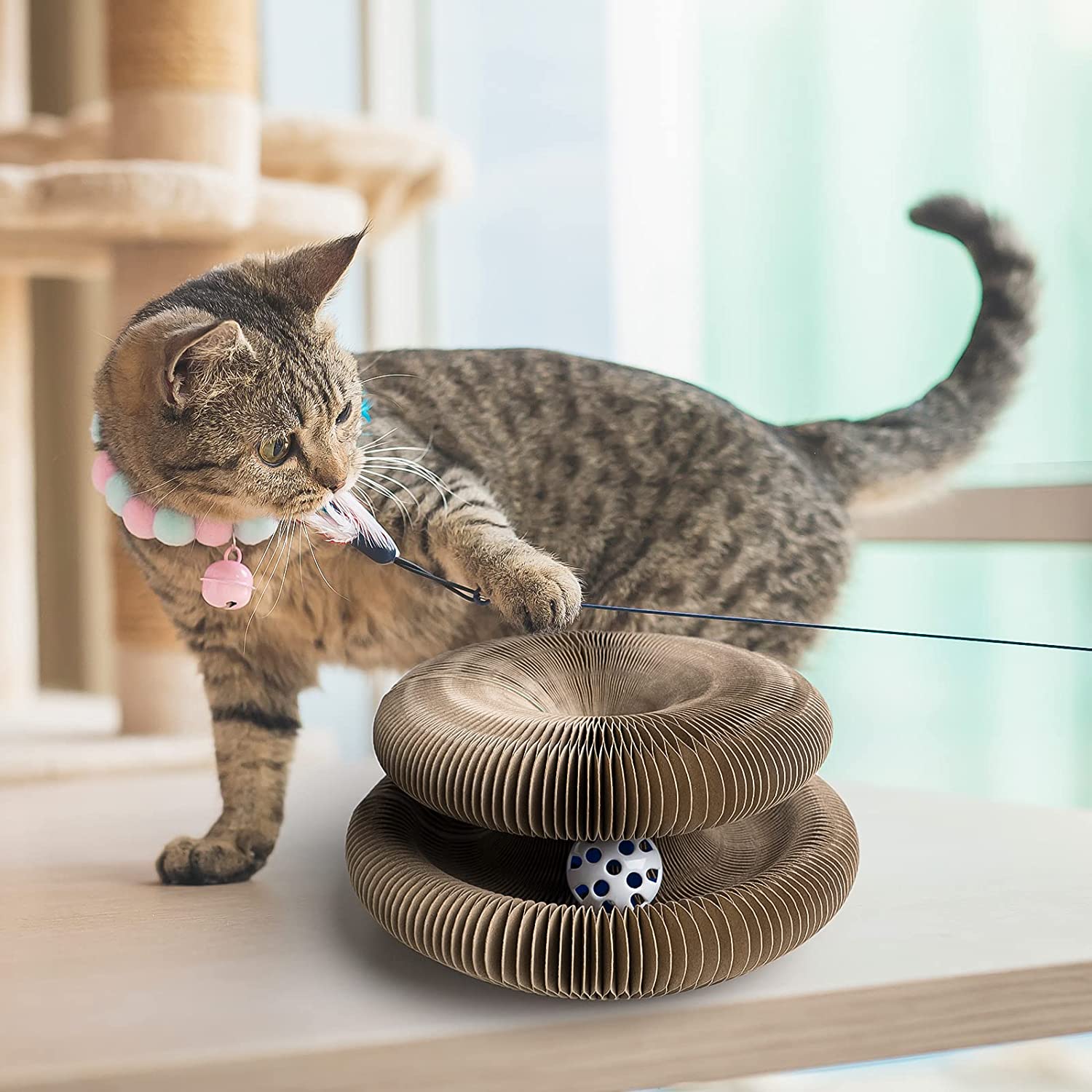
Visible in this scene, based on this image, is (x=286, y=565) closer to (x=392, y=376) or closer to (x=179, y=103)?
(x=392, y=376)

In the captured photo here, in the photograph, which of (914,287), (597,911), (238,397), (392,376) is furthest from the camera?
(914,287)

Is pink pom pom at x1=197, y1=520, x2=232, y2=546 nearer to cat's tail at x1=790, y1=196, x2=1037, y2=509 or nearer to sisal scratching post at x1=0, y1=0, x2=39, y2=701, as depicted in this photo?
cat's tail at x1=790, y1=196, x2=1037, y2=509

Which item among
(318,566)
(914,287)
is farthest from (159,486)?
(914,287)

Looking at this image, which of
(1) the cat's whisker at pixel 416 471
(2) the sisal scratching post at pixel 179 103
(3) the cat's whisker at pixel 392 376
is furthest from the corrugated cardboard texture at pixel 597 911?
(2) the sisal scratching post at pixel 179 103

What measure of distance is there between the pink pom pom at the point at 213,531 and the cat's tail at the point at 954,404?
1.91 ft

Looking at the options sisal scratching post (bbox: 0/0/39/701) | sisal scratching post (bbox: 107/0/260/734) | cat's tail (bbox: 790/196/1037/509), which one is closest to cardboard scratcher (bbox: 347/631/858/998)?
cat's tail (bbox: 790/196/1037/509)

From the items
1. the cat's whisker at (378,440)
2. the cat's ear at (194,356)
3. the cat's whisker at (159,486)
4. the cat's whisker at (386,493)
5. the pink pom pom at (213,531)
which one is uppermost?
the cat's ear at (194,356)

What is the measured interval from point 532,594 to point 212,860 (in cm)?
36

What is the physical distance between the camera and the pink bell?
0.78 m

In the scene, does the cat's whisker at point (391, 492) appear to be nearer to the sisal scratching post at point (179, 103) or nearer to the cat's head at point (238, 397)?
the cat's head at point (238, 397)

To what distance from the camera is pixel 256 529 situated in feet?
2.59

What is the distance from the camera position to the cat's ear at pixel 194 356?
27.5 inches

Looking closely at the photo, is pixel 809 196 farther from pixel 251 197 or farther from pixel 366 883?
pixel 366 883

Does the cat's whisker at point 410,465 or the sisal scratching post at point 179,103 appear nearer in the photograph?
the cat's whisker at point 410,465
